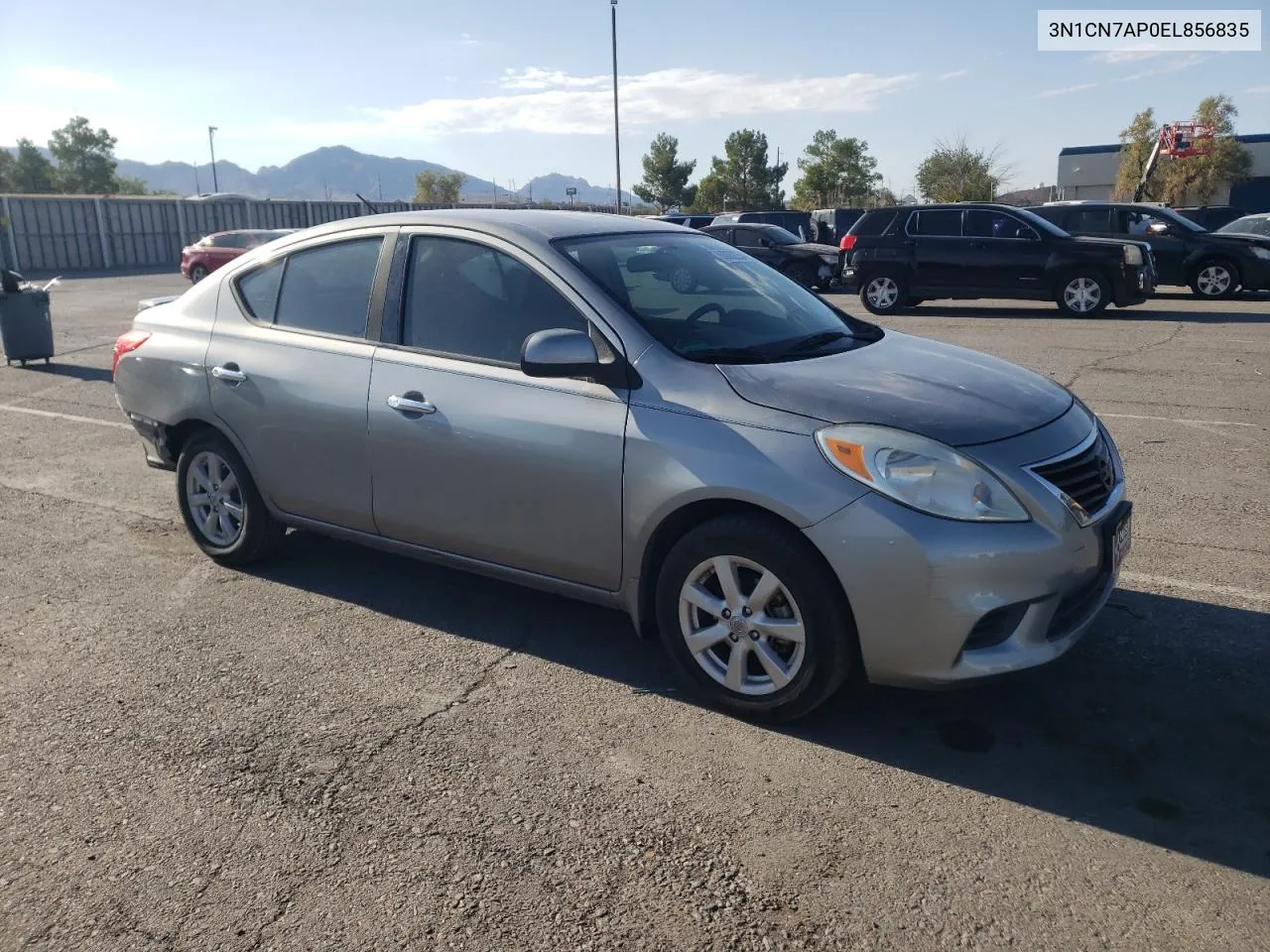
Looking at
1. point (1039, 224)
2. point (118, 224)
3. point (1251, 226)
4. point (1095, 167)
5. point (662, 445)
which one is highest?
point (1095, 167)

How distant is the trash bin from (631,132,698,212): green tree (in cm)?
6506

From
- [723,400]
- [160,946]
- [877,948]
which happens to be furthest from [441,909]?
[723,400]

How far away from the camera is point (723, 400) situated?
350cm

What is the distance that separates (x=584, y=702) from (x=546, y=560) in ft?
1.78

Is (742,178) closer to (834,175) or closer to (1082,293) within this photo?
(834,175)

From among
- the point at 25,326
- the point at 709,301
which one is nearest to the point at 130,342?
the point at 709,301

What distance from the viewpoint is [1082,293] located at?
630 inches

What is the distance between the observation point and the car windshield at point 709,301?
3.88 m

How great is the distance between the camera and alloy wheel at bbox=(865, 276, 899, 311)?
1723 centimetres

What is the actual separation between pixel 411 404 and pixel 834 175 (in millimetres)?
73575

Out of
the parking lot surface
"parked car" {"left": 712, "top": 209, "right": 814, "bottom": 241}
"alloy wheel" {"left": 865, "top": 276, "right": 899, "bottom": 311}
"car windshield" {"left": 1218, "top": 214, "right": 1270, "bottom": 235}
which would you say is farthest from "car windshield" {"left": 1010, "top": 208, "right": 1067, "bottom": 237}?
the parking lot surface

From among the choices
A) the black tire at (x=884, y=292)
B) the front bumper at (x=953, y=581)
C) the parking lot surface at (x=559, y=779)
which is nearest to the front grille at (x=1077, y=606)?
the front bumper at (x=953, y=581)

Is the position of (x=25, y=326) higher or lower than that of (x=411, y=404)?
lower

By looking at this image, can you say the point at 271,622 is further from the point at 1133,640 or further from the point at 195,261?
the point at 195,261
